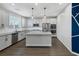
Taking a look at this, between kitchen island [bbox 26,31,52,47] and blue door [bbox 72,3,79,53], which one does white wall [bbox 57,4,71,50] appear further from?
kitchen island [bbox 26,31,52,47]

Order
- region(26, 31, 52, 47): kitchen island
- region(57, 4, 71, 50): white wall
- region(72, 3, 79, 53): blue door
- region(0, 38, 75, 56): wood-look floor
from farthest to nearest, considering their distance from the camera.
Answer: region(26, 31, 52, 47): kitchen island < region(57, 4, 71, 50): white wall < region(0, 38, 75, 56): wood-look floor < region(72, 3, 79, 53): blue door

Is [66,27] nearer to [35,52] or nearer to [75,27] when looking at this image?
[75,27]

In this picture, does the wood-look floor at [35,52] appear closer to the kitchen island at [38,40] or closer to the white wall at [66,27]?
the white wall at [66,27]

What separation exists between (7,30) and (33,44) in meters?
2.30

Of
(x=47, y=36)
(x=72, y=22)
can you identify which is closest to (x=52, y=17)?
(x=47, y=36)

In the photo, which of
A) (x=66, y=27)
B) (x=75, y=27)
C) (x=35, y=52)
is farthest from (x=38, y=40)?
(x=75, y=27)

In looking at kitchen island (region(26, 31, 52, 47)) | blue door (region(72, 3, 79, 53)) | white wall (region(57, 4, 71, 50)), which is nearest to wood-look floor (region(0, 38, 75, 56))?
blue door (region(72, 3, 79, 53))

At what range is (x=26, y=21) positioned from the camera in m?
12.8

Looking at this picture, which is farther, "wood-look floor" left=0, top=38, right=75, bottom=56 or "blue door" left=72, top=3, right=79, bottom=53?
"wood-look floor" left=0, top=38, right=75, bottom=56

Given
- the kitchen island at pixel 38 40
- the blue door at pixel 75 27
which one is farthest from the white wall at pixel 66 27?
the kitchen island at pixel 38 40

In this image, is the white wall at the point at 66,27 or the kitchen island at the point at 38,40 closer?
the white wall at the point at 66,27

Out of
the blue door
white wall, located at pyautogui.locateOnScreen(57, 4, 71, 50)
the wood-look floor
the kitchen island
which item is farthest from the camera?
the kitchen island

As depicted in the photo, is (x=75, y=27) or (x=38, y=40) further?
(x=38, y=40)

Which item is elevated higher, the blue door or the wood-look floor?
the blue door
